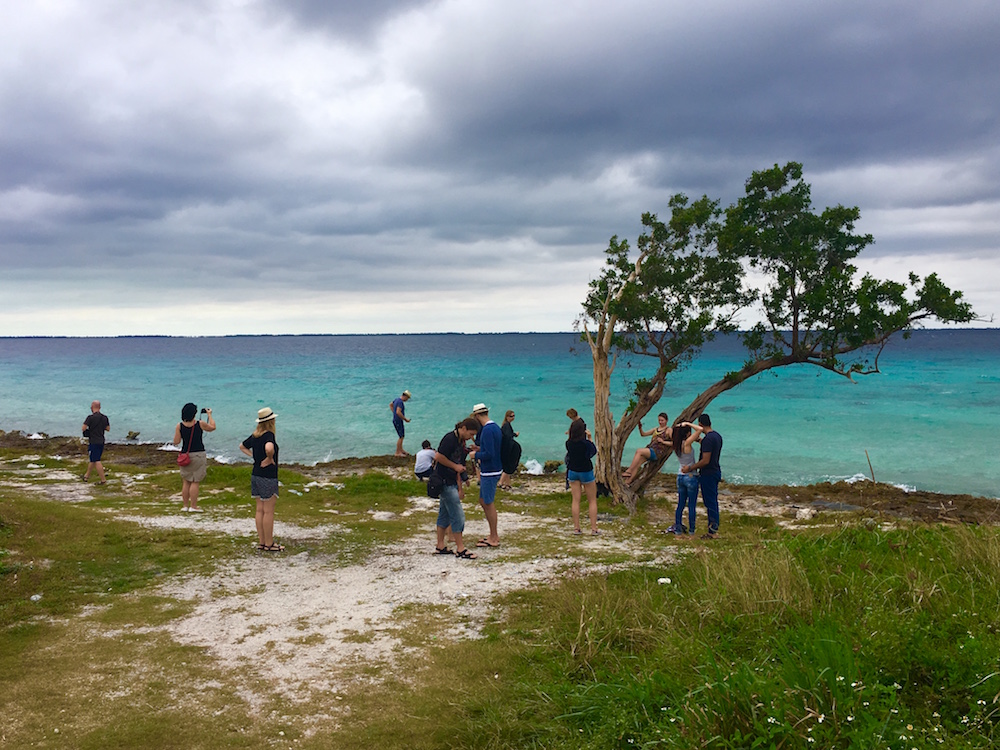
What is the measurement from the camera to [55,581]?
785 centimetres

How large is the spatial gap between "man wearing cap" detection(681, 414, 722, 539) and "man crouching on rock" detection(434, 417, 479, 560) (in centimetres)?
390

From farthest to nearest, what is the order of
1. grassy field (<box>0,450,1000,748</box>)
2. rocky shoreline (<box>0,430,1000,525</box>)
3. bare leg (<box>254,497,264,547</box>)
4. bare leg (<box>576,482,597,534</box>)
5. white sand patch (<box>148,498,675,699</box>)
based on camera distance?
rocky shoreline (<box>0,430,1000,525</box>) < bare leg (<box>576,482,597,534</box>) < bare leg (<box>254,497,264,547</box>) < white sand patch (<box>148,498,675,699</box>) < grassy field (<box>0,450,1000,748</box>)

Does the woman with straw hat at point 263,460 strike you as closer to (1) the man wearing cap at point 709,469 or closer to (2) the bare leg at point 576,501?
Result: (2) the bare leg at point 576,501

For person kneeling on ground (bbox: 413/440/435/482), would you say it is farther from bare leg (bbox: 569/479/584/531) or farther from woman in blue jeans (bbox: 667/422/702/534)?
woman in blue jeans (bbox: 667/422/702/534)

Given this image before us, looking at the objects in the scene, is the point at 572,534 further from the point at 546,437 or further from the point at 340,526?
the point at 546,437

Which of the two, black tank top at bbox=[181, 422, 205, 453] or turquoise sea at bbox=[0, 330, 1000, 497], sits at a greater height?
black tank top at bbox=[181, 422, 205, 453]

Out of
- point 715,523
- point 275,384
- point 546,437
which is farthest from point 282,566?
point 275,384

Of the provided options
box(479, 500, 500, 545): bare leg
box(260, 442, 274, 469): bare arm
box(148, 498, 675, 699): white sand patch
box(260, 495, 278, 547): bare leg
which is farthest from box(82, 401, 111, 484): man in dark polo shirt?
box(479, 500, 500, 545): bare leg

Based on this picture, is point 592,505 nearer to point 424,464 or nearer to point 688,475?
point 688,475

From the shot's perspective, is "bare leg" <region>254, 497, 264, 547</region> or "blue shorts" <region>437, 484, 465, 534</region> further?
"bare leg" <region>254, 497, 264, 547</region>

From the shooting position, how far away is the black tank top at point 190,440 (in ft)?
39.2

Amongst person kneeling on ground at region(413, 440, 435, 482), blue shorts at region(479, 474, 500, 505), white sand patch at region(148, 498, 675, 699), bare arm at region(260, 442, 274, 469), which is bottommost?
white sand patch at region(148, 498, 675, 699)

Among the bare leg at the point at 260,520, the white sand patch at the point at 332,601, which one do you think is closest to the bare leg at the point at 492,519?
the white sand patch at the point at 332,601

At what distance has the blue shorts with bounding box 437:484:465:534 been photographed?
9.06 m
